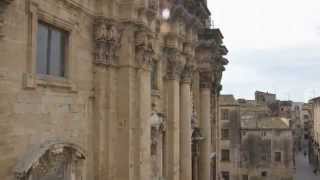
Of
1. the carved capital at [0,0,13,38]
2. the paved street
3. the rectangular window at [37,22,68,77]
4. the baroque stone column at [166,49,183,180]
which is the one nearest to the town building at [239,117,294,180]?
the paved street

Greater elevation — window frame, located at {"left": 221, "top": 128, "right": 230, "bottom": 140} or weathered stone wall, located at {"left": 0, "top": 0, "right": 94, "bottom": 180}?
weathered stone wall, located at {"left": 0, "top": 0, "right": 94, "bottom": 180}

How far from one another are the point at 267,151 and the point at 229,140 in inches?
166

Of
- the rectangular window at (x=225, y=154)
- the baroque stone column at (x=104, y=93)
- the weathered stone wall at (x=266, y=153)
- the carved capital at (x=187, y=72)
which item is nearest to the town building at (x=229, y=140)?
the rectangular window at (x=225, y=154)

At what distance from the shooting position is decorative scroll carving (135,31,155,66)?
1366cm

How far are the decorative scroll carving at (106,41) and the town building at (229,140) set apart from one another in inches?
1579

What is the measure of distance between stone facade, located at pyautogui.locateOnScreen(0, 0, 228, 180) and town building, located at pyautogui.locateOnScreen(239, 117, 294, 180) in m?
33.9

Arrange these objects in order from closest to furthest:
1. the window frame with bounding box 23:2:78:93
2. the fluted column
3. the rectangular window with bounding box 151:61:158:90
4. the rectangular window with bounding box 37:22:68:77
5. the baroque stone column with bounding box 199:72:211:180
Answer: the window frame with bounding box 23:2:78:93, the rectangular window with bounding box 37:22:68:77, the rectangular window with bounding box 151:61:158:90, the fluted column, the baroque stone column with bounding box 199:72:211:180

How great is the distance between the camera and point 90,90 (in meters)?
12.7

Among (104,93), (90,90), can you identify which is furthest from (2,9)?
(104,93)

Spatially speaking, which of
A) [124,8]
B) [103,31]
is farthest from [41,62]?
[124,8]

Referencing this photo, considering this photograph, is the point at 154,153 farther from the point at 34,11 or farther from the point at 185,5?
the point at 34,11

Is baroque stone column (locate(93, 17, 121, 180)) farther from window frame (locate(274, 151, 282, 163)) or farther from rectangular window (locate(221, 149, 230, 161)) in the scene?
window frame (locate(274, 151, 282, 163))

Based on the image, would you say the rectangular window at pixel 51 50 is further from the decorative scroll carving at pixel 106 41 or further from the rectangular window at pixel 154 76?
the rectangular window at pixel 154 76

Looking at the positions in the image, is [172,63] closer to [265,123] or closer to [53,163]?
[53,163]
